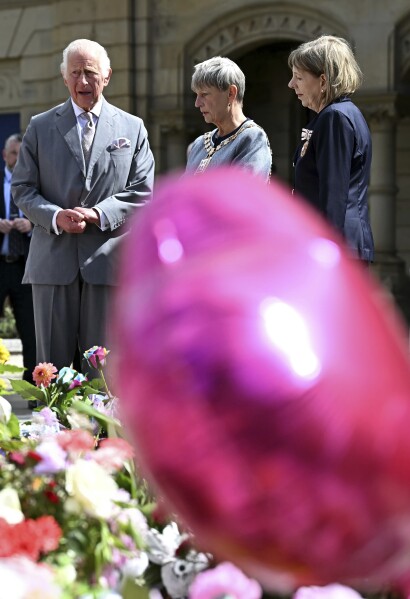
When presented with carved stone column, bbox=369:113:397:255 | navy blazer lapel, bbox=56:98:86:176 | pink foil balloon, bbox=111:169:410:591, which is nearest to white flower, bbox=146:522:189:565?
pink foil balloon, bbox=111:169:410:591

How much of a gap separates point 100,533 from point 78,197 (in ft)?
10.6

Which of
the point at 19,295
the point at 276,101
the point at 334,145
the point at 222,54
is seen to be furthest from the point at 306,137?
the point at 276,101

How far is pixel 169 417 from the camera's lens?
36.2 inches

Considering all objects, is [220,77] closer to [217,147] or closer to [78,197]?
[217,147]

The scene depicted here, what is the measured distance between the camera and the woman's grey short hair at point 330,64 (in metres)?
4.32

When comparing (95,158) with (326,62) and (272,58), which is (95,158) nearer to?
(326,62)

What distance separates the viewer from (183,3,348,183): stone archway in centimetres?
1321

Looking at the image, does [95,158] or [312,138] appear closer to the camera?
[312,138]

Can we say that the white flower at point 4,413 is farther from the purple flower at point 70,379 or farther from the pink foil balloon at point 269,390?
the pink foil balloon at point 269,390

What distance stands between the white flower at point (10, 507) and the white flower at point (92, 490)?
9 cm

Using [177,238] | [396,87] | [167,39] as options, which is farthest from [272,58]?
[177,238]

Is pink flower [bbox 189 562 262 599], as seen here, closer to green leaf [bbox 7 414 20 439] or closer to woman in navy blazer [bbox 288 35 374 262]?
green leaf [bbox 7 414 20 439]

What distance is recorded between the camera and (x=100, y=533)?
1.71 meters

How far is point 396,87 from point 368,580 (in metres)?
12.1
